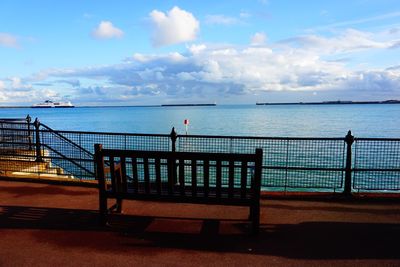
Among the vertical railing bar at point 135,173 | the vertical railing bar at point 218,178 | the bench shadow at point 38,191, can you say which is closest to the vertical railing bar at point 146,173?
the vertical railing bar at point 135,173

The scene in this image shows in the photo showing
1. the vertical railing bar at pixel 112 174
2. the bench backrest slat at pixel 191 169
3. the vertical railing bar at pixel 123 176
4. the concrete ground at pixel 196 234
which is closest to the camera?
the concrete ground at pixel 196 234

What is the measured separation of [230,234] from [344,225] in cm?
188

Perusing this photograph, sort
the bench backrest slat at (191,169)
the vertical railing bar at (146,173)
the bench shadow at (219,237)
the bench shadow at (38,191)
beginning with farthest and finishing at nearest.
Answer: the bench shadow at (38,191) < the vertical railing bar at (146,173) < the bench backrest slat at (191,169) < the bench shadow at (219,237)

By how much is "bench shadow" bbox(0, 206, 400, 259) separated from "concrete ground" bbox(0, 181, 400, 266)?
0.01 meters

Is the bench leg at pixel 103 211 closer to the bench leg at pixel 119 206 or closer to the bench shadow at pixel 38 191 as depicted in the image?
the bench leg at pixel 119 206

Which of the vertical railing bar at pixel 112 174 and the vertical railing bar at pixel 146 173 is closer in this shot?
the vertical railing bar at pixel 146 173

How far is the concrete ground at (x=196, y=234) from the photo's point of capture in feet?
13.9

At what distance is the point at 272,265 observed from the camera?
4.07 metres

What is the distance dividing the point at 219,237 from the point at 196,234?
36 cm

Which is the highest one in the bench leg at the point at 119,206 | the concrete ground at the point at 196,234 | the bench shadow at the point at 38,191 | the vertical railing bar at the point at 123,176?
the vertical railing bar at the point at 123,176

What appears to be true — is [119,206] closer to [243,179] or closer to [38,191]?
[243,179]

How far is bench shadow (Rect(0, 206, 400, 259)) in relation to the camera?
4.45m

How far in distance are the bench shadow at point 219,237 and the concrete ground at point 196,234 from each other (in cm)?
1

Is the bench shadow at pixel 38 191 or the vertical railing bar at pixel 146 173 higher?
the vertical railing bar at pixel 146 173
